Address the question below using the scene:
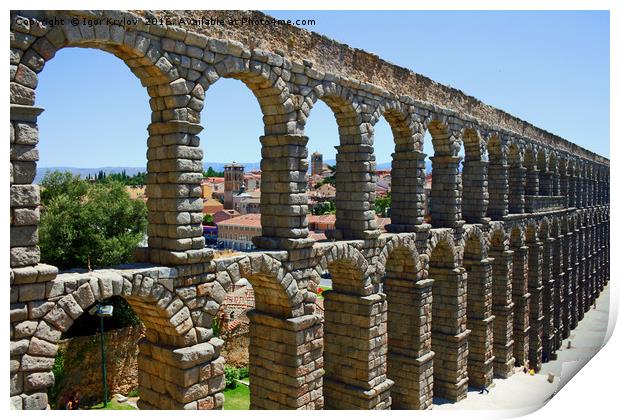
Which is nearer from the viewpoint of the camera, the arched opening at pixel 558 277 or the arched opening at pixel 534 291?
the arched opening at pixel 534 291

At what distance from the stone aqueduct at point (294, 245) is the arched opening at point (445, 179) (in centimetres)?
7

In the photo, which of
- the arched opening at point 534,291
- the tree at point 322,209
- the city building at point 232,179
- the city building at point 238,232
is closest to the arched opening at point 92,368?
the arched opening at point 534,291

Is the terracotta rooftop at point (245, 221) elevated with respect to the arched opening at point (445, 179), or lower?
lower

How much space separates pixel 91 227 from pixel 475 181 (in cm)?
1662

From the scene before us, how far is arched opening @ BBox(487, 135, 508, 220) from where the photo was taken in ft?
74.2

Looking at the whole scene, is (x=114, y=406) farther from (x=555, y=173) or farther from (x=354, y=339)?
(x=555, y=173)

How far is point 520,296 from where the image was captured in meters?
25.0

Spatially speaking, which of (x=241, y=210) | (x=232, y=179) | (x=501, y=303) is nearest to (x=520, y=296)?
(x=501, y=303)

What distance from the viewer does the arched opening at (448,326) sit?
18.2m

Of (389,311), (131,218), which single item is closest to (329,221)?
(131,218)

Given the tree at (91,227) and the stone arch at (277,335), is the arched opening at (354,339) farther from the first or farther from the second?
the tree at (91,227)

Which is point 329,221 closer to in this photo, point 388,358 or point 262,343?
point 388,358

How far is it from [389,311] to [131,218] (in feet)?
48.7

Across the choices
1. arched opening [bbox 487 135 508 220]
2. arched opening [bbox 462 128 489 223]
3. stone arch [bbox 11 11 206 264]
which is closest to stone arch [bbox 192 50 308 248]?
stone arch [bbox 11 11 206 264]
